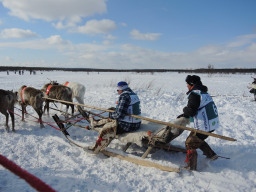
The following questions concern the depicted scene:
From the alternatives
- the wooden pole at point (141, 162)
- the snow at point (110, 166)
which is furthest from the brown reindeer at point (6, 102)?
the wooden pole at point (141, 162)

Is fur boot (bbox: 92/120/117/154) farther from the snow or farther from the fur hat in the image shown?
the fur hat

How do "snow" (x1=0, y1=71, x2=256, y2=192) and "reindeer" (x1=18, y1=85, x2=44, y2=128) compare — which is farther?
"reindeer" (x1=18, y1=85, x2=44, y2=128)

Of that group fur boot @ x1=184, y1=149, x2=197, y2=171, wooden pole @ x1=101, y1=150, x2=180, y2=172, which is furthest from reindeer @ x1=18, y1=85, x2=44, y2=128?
fur boot @ x1=184, y1=149, x2=197, y2=171

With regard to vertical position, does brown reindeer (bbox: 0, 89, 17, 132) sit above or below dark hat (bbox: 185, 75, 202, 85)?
below

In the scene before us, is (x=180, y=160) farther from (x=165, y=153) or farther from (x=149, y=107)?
(x=149, y=107)

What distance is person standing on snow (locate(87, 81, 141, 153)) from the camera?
12.7 feet

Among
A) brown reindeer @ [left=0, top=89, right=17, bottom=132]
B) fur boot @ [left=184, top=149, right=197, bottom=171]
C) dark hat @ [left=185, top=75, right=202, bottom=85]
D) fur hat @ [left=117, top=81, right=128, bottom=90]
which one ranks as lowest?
fur boot @ [left=184, top=149, right=197, bottom=171]

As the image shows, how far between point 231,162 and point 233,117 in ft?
11.4

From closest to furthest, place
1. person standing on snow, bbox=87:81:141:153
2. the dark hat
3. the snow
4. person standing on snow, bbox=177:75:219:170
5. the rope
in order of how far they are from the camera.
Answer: the rope
the snow
person standing on snow, bbox=177:75:219:170
the dark hat
person standing on snow, bbox=87:81:141:153

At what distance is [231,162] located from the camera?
157 inches

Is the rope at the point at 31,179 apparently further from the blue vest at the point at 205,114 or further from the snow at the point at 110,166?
the blue vest at the point at 205,114

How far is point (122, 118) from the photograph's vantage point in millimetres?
3936

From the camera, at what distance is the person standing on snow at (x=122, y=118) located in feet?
12.7

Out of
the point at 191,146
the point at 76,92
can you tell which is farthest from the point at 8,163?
the point at 76,92
